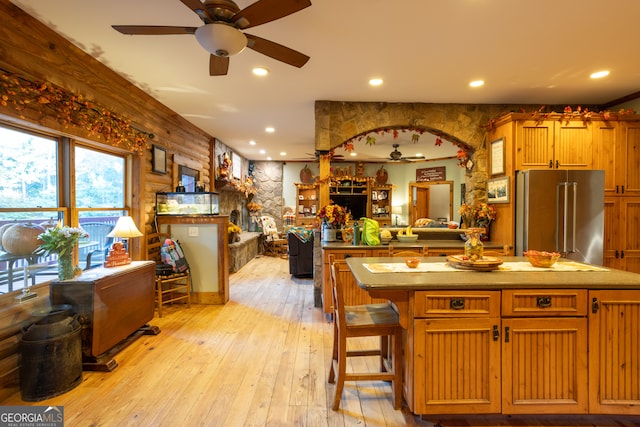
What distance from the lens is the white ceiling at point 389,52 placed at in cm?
212

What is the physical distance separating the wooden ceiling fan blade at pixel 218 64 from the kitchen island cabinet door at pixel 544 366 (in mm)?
2615

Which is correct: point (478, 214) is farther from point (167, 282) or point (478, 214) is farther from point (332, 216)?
point (167, 282)

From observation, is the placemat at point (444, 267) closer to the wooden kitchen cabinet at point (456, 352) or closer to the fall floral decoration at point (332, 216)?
the wooden kitchen cabinet at point (456, 352)

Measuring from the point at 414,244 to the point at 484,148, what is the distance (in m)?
1.69

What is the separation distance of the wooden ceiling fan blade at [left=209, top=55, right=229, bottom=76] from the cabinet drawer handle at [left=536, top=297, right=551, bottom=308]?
262cm

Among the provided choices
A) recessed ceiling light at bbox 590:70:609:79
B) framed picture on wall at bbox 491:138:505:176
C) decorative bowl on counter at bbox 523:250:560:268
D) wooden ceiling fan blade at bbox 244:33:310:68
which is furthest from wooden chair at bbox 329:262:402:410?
recessed ceiling light at bbox 590:70:609:79

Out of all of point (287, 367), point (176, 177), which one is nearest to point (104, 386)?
point (287, 367)

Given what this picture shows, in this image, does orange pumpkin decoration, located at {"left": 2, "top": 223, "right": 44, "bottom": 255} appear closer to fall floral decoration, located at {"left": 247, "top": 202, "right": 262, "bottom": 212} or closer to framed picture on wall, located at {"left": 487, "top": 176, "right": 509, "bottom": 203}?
framed picture on wall, located at {"left": 487, "top": 176, "right": 509, "bottom": 203}

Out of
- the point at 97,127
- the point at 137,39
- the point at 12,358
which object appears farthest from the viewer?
the point at 97,127

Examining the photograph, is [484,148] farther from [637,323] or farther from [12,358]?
[12,358]

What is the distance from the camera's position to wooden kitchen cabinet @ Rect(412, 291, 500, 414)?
178cm

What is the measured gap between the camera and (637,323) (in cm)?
181

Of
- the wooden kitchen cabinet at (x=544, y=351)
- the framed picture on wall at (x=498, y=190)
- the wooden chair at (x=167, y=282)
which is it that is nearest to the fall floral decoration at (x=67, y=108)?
the wooden chair at (x=167, y=282)

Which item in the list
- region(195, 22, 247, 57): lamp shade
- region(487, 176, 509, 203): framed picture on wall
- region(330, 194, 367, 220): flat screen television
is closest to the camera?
region(195, 22, 247, 57): lamp shade
